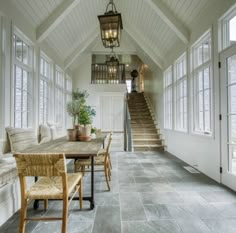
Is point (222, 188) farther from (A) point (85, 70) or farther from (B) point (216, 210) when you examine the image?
(A) point (85, 70)

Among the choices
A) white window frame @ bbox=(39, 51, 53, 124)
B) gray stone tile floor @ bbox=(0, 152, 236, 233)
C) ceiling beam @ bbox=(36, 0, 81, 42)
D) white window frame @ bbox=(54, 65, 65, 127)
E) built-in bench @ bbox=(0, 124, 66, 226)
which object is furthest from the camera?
white window frame @ bbox=(54, 65, 65, 127)

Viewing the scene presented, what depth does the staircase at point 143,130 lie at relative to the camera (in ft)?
21.4

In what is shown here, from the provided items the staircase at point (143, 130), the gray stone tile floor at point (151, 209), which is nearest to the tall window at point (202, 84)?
the gray stone tile floor at point (151, 209)

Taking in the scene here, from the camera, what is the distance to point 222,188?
293 cm

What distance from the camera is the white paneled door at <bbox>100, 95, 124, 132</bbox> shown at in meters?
8.62

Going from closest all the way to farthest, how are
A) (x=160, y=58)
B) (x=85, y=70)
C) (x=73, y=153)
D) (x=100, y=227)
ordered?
(x=100, y=227) < (x=73, y=153) < (x=160, y=58) < (x=85, y=70)

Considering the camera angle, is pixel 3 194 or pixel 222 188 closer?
pixel 3 194

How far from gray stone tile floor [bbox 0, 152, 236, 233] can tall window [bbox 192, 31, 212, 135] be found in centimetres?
112

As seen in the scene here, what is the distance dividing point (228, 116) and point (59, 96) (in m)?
5.32

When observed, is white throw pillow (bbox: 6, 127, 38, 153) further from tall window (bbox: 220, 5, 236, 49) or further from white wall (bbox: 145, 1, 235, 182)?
tall window (bbox: 220, 5, 236, 49)

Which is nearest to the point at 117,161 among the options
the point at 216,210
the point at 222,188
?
the point at 222,188

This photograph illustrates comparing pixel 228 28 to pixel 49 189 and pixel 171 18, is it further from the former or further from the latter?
pixel 49 189

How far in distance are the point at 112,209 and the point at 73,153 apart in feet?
2.96

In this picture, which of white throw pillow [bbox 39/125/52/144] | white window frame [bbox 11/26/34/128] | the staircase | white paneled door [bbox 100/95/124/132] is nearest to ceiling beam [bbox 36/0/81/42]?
white window frame [bbox 11/26/34/128]
